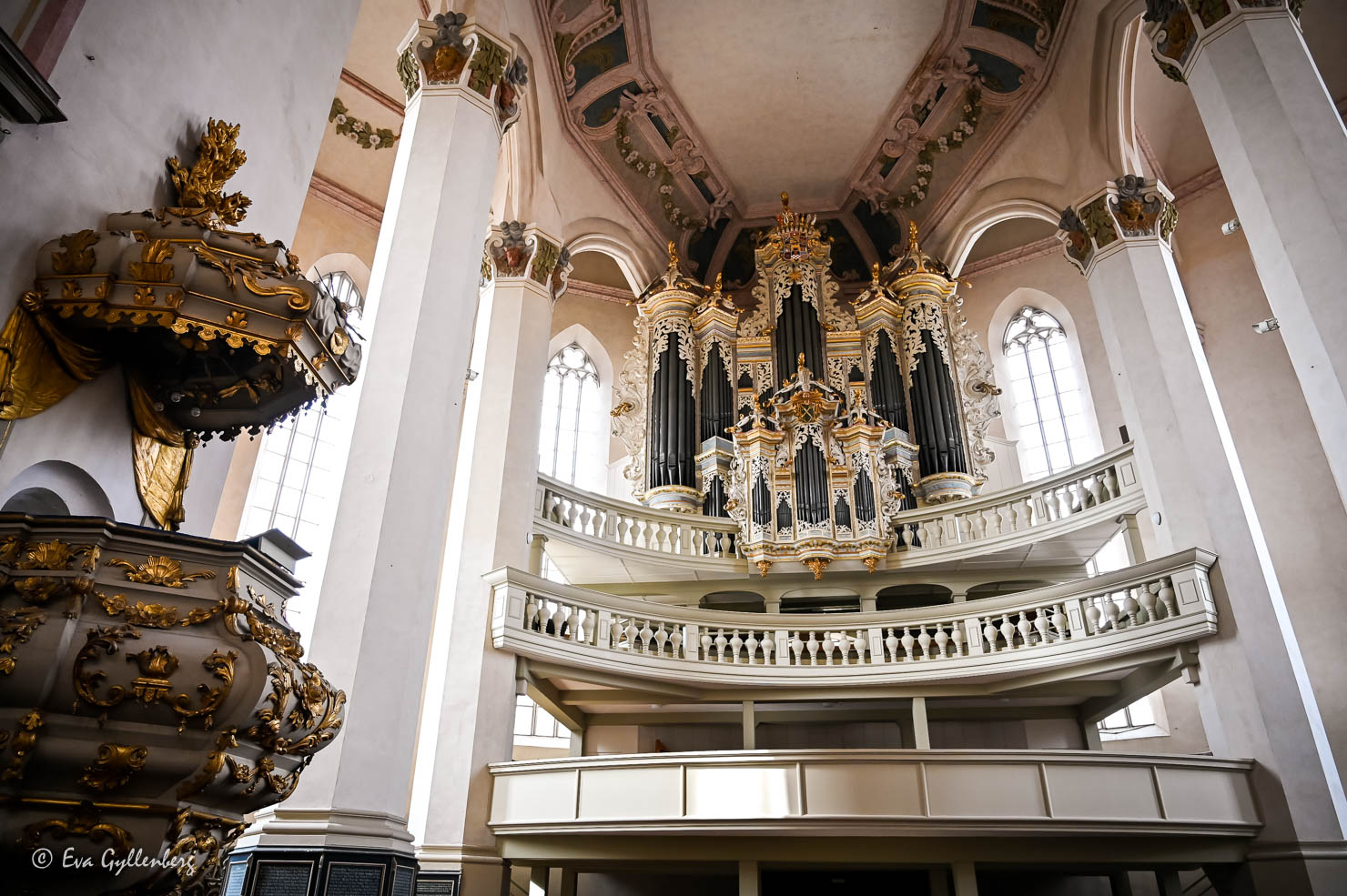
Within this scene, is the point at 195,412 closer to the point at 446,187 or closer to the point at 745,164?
the point at 446,187

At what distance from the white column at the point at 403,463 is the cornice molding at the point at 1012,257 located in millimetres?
9966

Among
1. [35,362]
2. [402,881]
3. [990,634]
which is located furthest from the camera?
[990,634]

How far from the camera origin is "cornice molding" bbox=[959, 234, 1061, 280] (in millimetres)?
15484

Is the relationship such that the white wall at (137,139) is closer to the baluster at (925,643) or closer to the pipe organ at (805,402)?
the pipe organ at (805,402)

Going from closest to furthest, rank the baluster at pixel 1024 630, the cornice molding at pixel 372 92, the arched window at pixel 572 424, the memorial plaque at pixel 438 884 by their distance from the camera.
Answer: the memorial plaque at pixel 438 884
the baluster at pixel 1024 630
the cornice molding at pixel 372 92
the arched window at pixel 572 424

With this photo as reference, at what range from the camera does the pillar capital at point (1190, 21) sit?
8.21 m

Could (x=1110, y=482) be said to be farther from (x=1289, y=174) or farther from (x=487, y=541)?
(x=487, y=541)

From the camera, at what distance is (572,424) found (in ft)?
50.7

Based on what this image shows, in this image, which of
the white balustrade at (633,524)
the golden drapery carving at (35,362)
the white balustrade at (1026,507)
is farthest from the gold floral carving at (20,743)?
the white balustrade at (1026,507)

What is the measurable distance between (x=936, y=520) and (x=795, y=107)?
24.2 ft

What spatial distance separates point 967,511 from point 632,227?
7.17 metres

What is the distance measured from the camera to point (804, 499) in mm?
12312

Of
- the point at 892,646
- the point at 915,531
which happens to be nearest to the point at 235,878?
the point at 892,646

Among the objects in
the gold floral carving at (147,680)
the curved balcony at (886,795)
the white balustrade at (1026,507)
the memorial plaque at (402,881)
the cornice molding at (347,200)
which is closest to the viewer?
the gold floral carving at (147,680)
